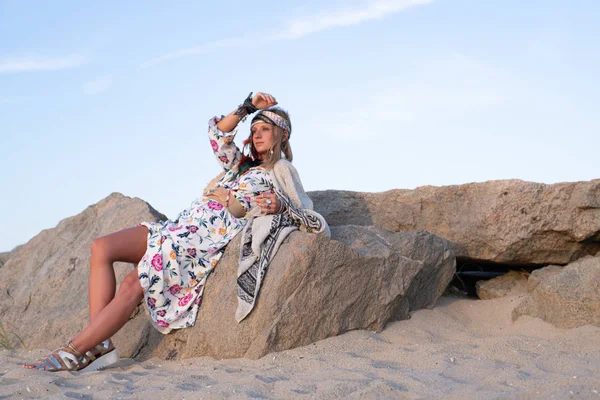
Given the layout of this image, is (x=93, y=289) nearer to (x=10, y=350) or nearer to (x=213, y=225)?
(x=213, y=225)

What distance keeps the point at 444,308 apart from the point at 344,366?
5.64 feet

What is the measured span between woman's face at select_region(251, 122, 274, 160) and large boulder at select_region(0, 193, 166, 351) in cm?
118

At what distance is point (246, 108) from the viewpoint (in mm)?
5023

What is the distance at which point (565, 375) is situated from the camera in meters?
3.48

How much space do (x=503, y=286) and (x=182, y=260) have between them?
2876mm

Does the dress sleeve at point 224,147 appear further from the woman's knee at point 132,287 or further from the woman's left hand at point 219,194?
the woman's knee at point 132,287

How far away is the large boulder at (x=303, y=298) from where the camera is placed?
13.8 feet

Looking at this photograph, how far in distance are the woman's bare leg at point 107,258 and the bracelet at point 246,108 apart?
3.98 feet

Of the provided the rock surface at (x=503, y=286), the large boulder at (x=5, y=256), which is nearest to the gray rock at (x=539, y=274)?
the rock surface at (x=503, y=286)

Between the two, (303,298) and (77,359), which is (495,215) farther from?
(77,359)

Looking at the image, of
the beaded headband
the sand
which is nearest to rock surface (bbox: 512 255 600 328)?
the sand

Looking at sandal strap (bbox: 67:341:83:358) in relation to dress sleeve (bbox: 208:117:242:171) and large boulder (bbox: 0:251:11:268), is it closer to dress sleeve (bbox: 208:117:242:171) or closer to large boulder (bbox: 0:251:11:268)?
dress sleeve (bbox: 208:117:242:171)

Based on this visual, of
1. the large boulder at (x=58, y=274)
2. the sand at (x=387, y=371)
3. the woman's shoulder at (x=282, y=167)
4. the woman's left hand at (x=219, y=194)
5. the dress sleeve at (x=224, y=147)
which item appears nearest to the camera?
the sand at (x=387, y=371)

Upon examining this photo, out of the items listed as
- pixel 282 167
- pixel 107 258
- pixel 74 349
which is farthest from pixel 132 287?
pixel 282 167
